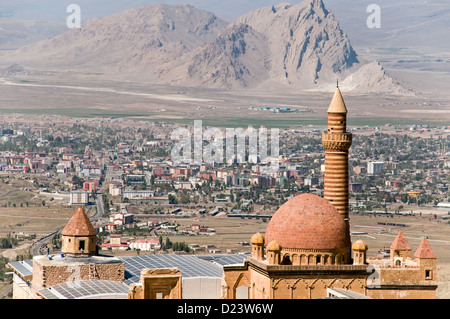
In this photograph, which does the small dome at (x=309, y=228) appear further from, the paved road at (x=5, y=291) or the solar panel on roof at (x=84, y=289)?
the paved road at (x=5, y=291)

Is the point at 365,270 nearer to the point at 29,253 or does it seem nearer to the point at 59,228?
the point at 29,253

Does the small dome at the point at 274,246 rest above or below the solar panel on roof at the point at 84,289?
above

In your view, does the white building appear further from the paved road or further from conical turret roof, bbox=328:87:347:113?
conical turret roof, bbox=328:87:347:113

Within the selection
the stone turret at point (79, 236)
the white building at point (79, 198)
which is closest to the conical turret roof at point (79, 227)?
the stone turret at point (79, 236)

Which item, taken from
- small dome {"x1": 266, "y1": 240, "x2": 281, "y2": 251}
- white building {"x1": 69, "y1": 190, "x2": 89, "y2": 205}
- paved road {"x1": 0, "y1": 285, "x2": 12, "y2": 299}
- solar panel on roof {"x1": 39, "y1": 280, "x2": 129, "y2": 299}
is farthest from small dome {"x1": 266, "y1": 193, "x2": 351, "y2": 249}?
white building {"x1": 69, "y1": 190, "x2": 89, "y2": 205}

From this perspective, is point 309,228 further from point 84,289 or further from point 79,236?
point 79,236
